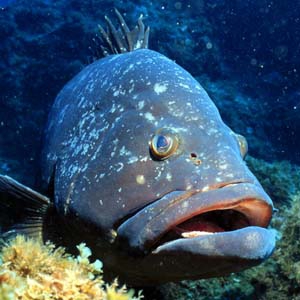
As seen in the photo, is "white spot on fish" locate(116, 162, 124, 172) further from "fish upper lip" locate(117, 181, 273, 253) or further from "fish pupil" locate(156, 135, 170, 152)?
"fish upper lip" locate(117, 181, 273, 253)

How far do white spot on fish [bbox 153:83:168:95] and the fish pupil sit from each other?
0.73m

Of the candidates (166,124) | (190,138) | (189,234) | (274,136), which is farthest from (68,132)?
(274,136)

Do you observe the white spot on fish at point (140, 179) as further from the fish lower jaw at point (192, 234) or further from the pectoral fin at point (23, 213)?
the pectoral fin at point (23, 213)

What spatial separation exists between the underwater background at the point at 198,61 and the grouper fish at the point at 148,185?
4.22 meters

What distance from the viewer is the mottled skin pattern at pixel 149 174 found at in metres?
2.60

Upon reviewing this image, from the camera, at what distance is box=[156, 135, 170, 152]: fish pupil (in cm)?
311

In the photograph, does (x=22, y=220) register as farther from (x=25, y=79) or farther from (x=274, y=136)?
(x=274, y=136)

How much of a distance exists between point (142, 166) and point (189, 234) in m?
0.73

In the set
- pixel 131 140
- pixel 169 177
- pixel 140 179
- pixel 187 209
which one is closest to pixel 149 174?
pixel 140 179

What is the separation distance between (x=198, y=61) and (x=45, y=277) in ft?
47.1

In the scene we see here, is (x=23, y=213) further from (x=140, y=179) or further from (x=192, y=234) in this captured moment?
(x=192, y=234)

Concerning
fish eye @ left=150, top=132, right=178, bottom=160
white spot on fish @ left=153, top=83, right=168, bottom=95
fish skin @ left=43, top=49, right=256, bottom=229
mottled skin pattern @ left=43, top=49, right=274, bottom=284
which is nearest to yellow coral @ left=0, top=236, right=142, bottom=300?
mottled skin pattern @ left=43, top=49, right=274, bottom=284

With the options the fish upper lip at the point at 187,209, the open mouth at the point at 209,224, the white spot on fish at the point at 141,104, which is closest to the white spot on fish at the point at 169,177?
the fish upper lip at the point at 187,209

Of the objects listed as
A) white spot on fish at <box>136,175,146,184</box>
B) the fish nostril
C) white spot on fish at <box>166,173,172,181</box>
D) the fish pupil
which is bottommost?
white spot on fish at <box>136,175,146,184</box>
